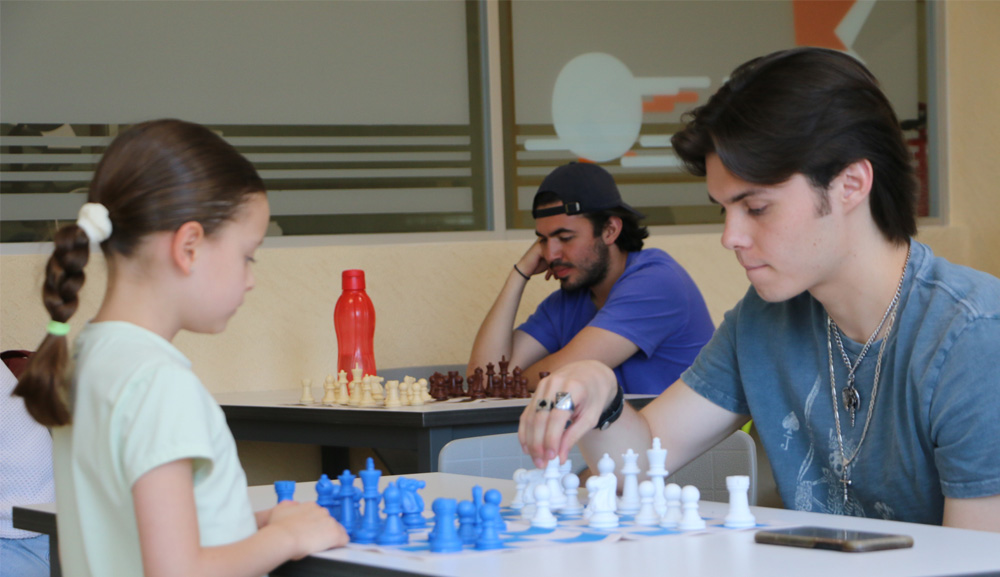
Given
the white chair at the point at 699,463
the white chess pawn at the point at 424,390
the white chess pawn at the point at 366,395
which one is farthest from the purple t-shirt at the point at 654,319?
the white chair at the point at 699,463

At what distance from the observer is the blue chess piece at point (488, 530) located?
3.99 feet

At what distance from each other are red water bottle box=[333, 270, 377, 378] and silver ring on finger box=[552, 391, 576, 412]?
180cm

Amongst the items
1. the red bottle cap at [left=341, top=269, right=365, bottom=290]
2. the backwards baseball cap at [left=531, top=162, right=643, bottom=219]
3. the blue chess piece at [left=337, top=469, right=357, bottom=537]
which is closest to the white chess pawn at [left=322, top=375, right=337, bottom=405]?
the red bottle cap at [left=341, top=269, right=365, bottom=290]

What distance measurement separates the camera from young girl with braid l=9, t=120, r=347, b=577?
1148 millimetres

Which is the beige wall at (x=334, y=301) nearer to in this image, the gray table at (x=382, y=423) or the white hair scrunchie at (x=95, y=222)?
the gray table at (x=382, y=423)

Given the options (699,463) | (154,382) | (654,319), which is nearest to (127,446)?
(154,382)

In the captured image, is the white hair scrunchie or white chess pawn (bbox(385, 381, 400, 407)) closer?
the white hair scrunchie

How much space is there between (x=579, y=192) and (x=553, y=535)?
2291 mm

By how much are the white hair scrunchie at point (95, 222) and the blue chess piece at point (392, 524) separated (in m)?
0.43

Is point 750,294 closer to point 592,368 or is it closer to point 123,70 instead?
point 592,368

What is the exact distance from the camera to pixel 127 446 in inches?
45.2

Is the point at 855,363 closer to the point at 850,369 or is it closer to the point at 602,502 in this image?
the point at 850,369

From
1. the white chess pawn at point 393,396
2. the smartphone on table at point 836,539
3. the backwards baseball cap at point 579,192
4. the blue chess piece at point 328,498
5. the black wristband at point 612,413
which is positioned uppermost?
the backwards baseball cap at point 579,192

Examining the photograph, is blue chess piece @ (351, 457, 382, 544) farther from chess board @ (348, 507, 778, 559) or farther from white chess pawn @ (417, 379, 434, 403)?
white chess pawn @ (417, 379, 434, 403)
